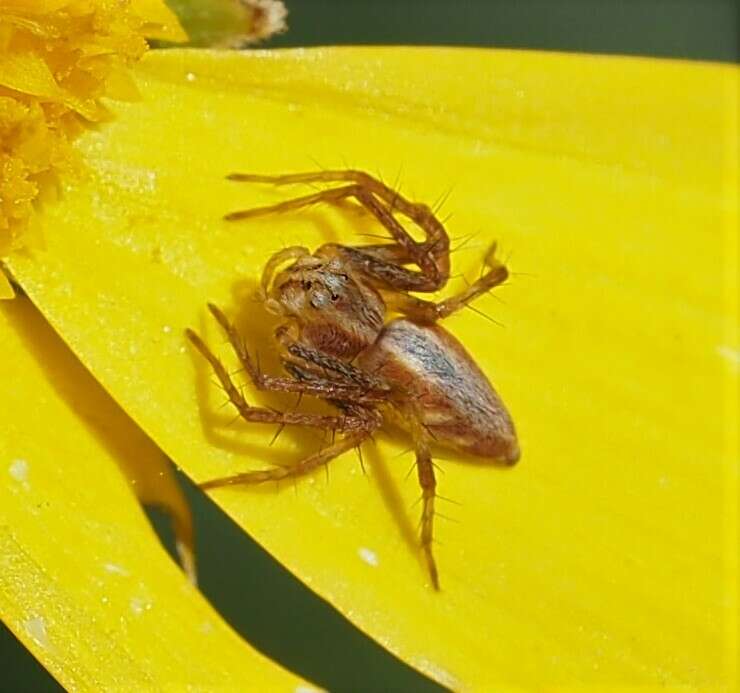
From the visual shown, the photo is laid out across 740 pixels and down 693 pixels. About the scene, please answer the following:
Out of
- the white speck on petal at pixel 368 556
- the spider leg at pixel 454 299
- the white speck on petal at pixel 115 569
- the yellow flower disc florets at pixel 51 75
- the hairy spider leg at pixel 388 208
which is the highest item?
the yellow flower disc florets at pixel 51 75

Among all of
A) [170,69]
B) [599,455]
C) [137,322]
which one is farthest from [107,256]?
[599,455]

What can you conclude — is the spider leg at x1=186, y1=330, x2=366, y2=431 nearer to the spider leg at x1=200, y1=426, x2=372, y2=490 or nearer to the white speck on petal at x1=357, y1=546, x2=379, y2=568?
the spider leg at x1=200, y1=426, x2=372, y2=490

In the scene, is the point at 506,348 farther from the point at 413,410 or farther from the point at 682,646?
the point at 682,646

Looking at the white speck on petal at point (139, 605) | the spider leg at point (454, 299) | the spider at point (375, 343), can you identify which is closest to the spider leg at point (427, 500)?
the spider at point (375, 343)

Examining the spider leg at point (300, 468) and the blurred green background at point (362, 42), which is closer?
the spider leg at point (300, 468)

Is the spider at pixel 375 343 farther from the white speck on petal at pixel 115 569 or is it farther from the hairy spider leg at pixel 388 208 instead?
the white speck on petal at pixel 115 569

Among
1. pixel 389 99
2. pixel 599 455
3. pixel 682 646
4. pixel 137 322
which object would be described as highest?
pixel 389 99
